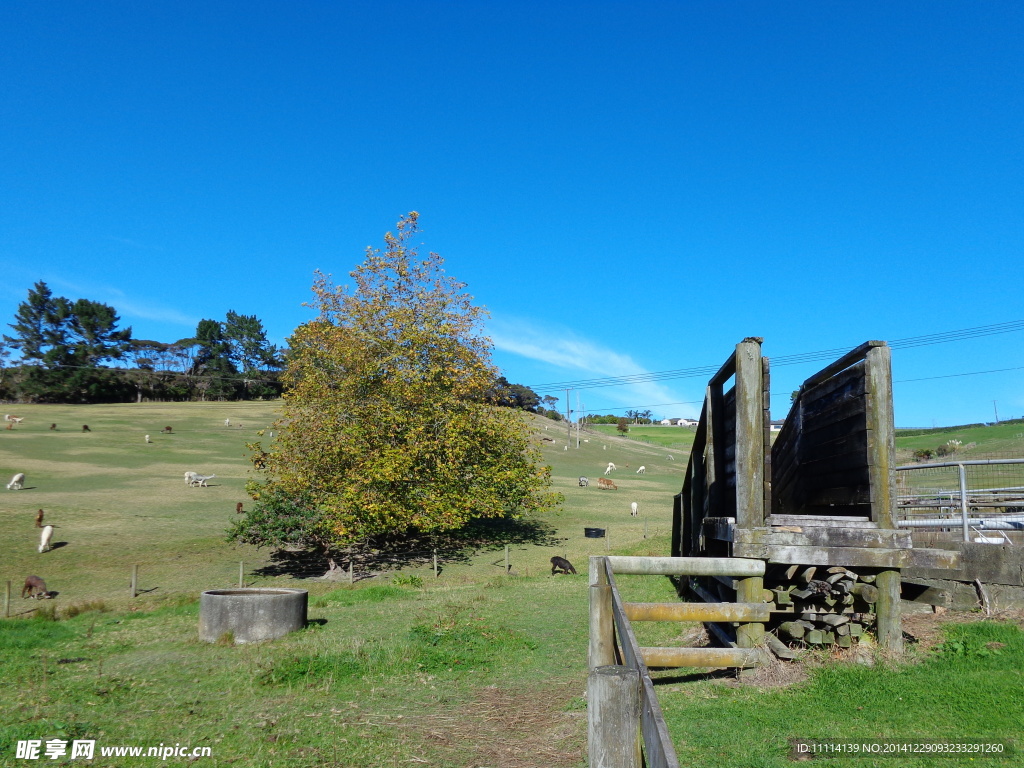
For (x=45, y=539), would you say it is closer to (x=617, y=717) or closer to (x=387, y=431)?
(x=387, y=431)

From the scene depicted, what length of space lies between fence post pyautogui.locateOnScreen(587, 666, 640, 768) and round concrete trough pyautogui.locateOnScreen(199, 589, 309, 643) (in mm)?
10140

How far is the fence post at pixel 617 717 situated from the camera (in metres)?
3.04

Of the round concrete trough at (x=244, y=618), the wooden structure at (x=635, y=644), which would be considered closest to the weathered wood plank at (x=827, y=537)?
the wooden structure at (x=635, y=644)

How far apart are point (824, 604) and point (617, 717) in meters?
5.75

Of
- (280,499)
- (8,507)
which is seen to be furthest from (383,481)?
(8,507)

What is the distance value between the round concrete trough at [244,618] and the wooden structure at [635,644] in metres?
7.27

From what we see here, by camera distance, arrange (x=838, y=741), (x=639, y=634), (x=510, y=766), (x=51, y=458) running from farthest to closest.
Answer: (x=51, y=458)
(x=639, y=634)
(x=510, y=766)
(x=838, y=741)

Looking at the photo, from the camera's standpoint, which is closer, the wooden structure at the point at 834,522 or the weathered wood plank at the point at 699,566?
the weathered wood plank at the point at 699,566

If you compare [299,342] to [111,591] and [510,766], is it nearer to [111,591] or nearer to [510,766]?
[111,591]

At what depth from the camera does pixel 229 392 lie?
113938 millimetres

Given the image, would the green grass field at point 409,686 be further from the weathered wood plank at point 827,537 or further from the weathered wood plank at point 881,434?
the weathered wood plank at point 881,434

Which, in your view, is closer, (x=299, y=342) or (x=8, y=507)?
(x=299, y=342)

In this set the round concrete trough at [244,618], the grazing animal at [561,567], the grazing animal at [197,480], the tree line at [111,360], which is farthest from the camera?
the tree line at [111,360]

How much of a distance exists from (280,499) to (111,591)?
6.67 metres
